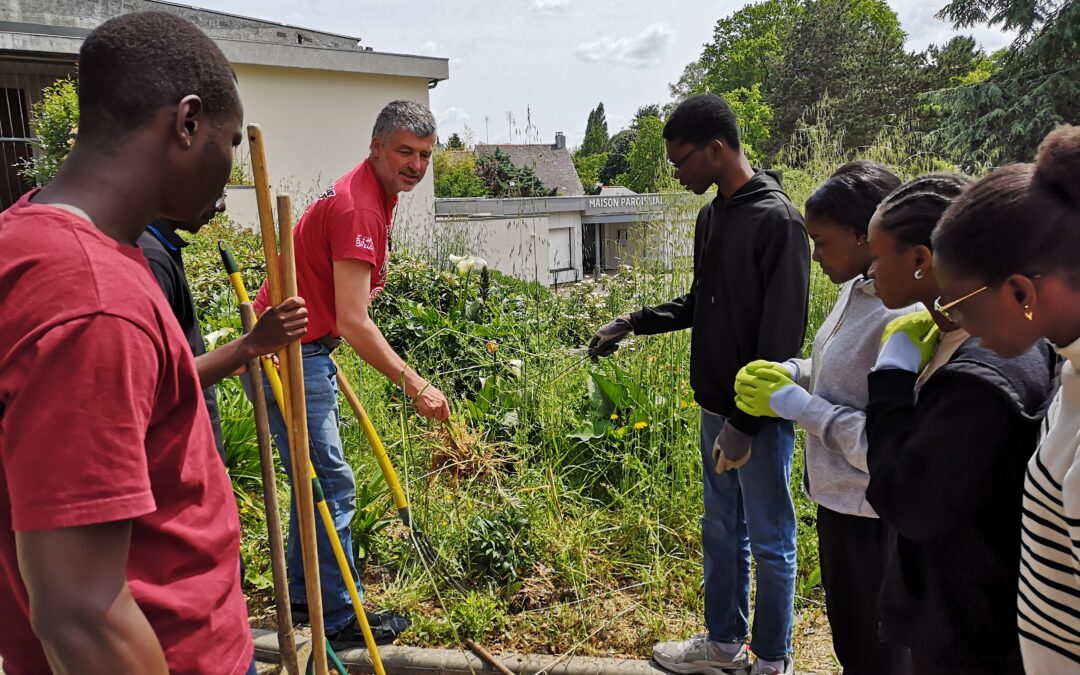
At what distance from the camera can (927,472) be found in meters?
1.51

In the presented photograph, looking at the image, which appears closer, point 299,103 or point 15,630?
point 15,630

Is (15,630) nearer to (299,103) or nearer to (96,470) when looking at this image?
(96,470)

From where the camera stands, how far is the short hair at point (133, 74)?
3.72 feet

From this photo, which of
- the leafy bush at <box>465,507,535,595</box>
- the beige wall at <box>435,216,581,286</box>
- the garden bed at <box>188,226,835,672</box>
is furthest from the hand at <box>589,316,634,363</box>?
the beige wall at <box>435,216,581,286</box>

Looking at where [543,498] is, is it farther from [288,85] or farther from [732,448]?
[288,85]

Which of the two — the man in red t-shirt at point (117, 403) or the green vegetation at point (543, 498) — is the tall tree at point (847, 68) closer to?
the green vegetation at point (543, 498)

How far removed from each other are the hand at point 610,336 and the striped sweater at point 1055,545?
2120 mm

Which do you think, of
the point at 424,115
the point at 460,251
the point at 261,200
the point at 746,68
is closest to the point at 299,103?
the point at 460,251

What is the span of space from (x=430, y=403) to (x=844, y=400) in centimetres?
154

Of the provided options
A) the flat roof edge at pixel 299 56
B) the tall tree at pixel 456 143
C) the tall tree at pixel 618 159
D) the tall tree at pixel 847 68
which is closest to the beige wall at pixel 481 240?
the tall tree at pixel 456 143

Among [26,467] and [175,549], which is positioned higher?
[26,467]

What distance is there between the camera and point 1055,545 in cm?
124

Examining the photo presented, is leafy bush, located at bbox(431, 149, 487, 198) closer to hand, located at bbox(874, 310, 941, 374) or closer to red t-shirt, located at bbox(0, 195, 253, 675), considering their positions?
hand, located at bbox(874, 310, 941, 374)

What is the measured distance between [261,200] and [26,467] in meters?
1.05
